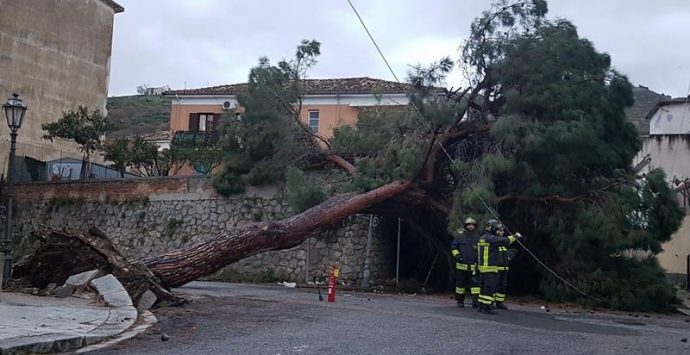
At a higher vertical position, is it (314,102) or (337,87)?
(337,87)

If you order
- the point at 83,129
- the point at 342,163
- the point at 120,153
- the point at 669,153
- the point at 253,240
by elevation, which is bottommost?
the point at 253,240

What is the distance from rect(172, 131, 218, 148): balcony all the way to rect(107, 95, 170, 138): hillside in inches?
1100

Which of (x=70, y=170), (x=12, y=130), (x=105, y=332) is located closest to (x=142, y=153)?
(x=70, y=170)

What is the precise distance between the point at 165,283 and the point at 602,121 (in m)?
10.5

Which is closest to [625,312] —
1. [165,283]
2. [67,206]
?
[165,283]

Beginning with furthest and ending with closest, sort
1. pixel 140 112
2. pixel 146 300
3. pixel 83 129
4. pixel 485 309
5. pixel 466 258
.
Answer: pixel 140 112 → pixel 83 129 → pixel 466 258 → pixel 485 309 → pixel 146 300

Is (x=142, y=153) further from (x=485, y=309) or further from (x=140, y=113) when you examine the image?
(x=140, y=113)

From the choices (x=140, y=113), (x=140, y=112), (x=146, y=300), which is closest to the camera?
Result: (x=146, y=300)

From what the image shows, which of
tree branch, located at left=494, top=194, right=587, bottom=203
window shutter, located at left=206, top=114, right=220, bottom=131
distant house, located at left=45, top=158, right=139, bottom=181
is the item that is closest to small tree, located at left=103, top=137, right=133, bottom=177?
distant house, located at left=45, top=158, right=139, bottom=181

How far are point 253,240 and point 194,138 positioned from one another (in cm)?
2394

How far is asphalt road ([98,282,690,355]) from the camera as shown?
8.55 metres

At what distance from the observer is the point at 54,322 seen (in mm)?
8930

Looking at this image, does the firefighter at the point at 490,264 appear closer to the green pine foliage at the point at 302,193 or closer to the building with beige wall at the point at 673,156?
the green pine foliage at the point at 302,193

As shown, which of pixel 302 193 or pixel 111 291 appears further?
pixel 302 193
